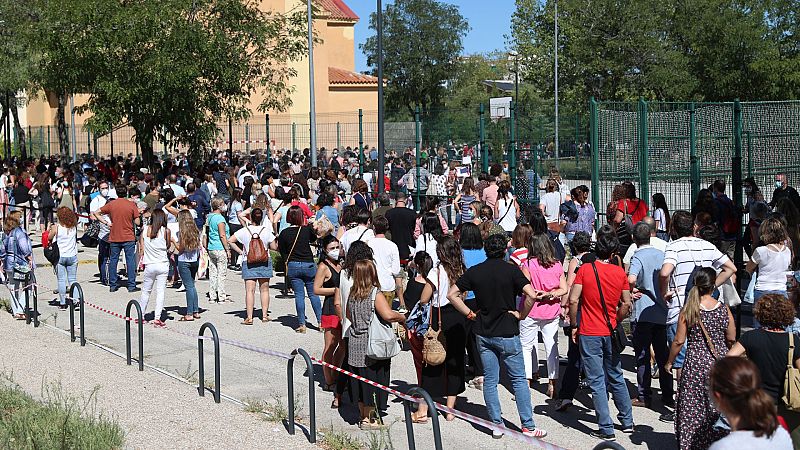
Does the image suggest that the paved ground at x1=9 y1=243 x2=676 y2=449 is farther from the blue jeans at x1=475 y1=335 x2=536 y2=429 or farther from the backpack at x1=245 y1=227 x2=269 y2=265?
the backpack at x1=245 y1=227 x2=269 y2=265

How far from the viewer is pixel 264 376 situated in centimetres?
1133

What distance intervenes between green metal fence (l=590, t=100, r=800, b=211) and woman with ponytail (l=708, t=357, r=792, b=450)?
1471 cm

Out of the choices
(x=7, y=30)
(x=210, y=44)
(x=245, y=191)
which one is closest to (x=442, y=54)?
(x=7, y=30)

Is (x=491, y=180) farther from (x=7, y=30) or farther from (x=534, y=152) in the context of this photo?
(x=7, y=30)

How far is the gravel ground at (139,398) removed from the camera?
874 centimetres

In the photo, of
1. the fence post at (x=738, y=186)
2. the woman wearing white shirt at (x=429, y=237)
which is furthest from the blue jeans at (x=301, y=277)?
the fence post at (x=738, y=186)

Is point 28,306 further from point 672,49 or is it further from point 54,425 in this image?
point 672,49

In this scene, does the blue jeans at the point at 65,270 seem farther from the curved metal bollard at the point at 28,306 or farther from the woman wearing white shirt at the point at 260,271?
the woman wearing white shirt at the point at 260,271

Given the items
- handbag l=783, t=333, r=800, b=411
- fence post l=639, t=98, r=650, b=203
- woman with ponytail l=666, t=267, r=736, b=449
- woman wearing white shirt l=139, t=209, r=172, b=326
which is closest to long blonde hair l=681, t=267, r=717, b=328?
woman with ponytail l=666, t=267, r=736, b=449

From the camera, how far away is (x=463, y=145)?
25.4 meters

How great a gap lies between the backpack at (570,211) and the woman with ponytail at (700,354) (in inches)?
275

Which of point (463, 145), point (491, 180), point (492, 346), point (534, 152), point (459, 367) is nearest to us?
point (492, 346)

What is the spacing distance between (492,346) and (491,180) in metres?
8.64

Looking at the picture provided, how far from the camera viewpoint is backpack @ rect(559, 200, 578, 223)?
48.8 feet
